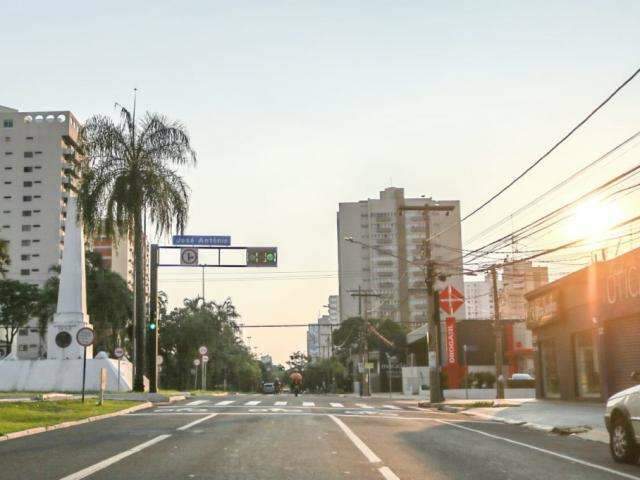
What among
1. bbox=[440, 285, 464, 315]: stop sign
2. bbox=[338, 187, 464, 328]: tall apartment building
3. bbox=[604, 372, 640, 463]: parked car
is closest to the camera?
bbox=[604, 372, 640, 463]: parked car

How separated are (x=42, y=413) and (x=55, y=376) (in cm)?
2214

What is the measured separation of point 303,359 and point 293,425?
163 metres

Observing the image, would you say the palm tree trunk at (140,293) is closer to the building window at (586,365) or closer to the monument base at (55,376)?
the monument base at (55,376)

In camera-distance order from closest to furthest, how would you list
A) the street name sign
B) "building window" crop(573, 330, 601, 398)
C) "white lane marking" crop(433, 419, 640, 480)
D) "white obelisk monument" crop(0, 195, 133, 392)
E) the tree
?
"white lane marking" crop(433, 419, 640, 480) < "building window" crop(573, 330, 601, 398) < the street name sign < "white obelisk monument" crop(0, 195, 133, 392) < the tree

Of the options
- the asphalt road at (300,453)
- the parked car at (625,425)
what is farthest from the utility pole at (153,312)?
the parked car at (625,425)

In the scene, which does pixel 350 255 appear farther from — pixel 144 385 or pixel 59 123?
pixel 144 385

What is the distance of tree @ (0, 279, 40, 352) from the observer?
299ft

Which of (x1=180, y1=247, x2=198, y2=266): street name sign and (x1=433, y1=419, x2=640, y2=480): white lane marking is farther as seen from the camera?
(x1=180, y1=247, x2=198, y2=266): street name sign

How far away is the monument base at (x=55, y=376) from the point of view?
42.1 metres

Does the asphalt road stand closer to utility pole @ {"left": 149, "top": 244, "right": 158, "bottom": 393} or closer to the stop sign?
the stop sign

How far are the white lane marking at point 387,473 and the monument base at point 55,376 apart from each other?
34.0 metres

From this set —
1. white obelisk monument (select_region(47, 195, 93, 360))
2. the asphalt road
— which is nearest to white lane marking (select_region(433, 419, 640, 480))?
the asphalt road

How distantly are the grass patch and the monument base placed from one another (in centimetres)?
1591

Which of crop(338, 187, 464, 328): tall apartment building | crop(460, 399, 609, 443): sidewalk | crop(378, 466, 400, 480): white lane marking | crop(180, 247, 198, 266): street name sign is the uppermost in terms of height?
crop(338, 187, 464, 328): tall apartment building
